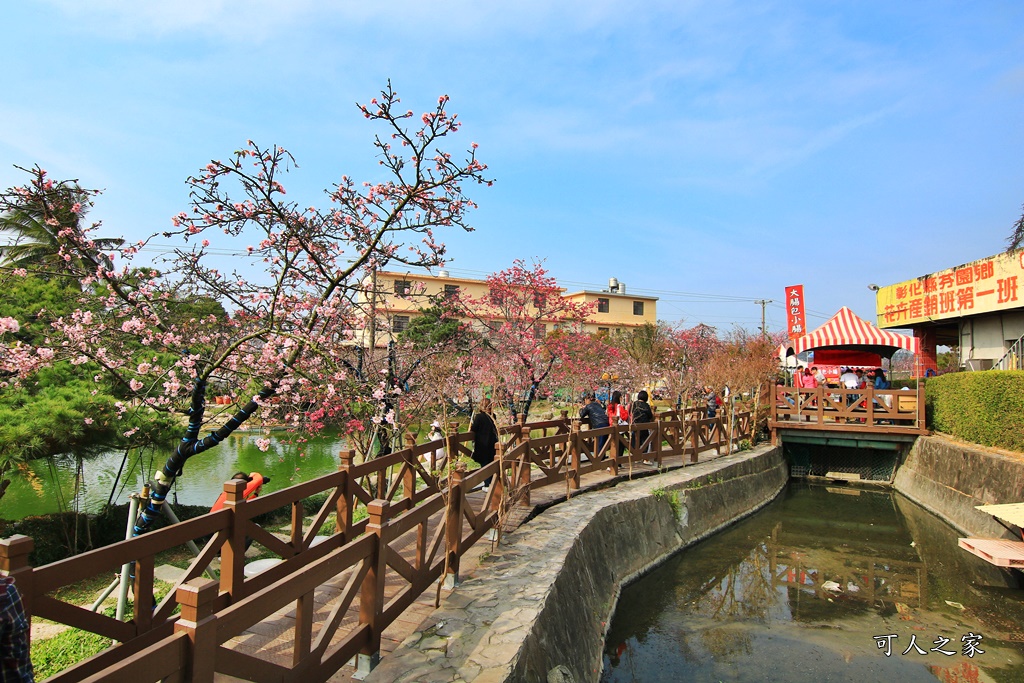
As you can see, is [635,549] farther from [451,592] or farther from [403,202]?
[403,202]

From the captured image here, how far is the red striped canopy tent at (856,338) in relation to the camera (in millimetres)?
19656

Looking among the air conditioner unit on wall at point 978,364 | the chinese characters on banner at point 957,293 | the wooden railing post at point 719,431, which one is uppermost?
the chinese characters on banner at point 957,293

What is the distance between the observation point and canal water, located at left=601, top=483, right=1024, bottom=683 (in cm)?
707

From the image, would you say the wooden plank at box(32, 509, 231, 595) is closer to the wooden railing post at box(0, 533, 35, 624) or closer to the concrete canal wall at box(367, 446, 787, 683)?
the wooden railing post at box(0, 533, 35, 624)

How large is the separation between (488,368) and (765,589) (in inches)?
389

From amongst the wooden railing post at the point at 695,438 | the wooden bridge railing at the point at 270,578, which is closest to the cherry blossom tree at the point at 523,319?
the wooden railing post at the point at 695,438

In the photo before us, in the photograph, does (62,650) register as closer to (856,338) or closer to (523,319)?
(523,319)

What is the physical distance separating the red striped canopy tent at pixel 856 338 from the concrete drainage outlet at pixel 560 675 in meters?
18.1

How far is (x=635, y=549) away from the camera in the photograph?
9789 mm

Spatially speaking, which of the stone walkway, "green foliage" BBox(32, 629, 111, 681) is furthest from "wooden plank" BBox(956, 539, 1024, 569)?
"green foliage" BBox(32, 629, 111, 681)

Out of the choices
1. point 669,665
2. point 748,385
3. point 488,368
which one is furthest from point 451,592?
point 748,385

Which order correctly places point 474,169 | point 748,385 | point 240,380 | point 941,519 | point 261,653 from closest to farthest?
point 261,653 → point 474,169 → point 240,380 → point 941,519 → point 748,385

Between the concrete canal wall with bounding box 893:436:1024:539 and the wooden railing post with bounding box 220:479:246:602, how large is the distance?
12080mm

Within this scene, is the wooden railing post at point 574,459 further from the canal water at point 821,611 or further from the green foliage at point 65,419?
the green foliage at point 65,419
